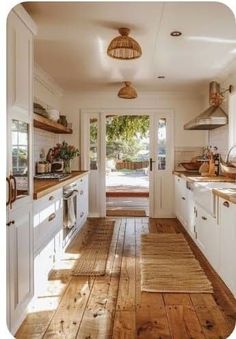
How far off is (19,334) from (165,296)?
3.84 ft

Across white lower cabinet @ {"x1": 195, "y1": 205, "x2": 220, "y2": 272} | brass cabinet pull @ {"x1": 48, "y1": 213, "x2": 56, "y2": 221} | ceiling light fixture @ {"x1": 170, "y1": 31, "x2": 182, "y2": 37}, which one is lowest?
white lower cabinet @ {"x1": 195, "y1": 205, "x2": 220, "y2": 272}

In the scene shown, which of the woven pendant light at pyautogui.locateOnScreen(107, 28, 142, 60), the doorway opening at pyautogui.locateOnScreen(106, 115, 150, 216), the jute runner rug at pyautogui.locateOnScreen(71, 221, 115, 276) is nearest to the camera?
the woven pendant light at pyautogui.locateOnScreen(107, 28, 142, 60)

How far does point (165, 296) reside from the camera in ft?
8.86

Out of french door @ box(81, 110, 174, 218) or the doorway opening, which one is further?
the doorway opening

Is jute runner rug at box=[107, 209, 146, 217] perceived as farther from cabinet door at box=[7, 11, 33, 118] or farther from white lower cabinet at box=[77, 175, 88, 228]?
cabinet door at box=[7, 11, 33, 118]

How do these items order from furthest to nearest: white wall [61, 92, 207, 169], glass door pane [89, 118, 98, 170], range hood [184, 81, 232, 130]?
glass door pane [89, 118, 98, 170] < white wall [61, 92, 207, 169] < range hood [184, 81, 232, 130]

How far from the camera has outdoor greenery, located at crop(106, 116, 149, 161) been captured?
29.8 ft

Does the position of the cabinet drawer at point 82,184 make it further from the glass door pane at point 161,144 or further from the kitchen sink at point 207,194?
the kitchen sink at point 207,194

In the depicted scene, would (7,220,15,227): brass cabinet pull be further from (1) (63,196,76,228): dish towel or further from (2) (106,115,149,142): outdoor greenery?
(2) (106,115,149,142): outdoor greenery

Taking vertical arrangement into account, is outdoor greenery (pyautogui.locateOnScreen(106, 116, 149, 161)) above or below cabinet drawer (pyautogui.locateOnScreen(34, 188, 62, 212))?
above

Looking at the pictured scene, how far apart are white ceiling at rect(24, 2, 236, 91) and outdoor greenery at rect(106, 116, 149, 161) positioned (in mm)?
3925

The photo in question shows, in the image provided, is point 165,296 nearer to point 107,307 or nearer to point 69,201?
point 107,307

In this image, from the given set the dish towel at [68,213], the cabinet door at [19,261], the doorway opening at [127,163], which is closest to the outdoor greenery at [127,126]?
the doorway opening at [127,163]

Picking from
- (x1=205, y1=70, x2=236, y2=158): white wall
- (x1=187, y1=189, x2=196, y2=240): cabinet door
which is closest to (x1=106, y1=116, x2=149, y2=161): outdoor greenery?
(x1=205, y1=70, x2=236, y2=158): white wall
